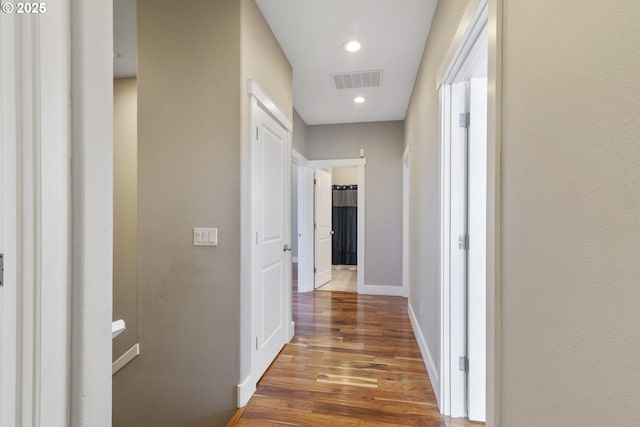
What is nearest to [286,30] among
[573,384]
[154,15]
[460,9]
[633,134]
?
[154,15]

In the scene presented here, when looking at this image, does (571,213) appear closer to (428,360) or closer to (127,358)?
(428,360)

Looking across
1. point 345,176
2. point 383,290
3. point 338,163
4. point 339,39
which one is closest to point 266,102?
point 339,39

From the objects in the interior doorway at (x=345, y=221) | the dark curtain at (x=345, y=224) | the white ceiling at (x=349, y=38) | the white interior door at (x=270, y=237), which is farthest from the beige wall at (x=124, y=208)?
the dark curtain at (x=345, y=224)

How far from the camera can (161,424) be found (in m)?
1.97

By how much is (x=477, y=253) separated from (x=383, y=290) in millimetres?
3074

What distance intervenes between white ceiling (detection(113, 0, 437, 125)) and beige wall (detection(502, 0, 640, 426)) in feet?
5.25

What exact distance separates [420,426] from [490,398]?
0.91m

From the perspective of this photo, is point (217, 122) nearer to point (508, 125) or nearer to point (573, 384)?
point (508, 125)

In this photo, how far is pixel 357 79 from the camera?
3299 millimetres

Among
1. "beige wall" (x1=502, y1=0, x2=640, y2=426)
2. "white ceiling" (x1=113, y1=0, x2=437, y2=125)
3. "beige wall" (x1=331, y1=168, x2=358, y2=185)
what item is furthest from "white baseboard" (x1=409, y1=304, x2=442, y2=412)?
"beige wall" (x1=331, y1=168, x2=358, y2=185)

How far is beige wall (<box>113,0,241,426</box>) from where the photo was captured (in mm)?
1895

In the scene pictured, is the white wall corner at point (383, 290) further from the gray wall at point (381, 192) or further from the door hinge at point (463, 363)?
the door hinge at point (463, 363)

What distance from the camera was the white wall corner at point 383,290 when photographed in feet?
15.0
